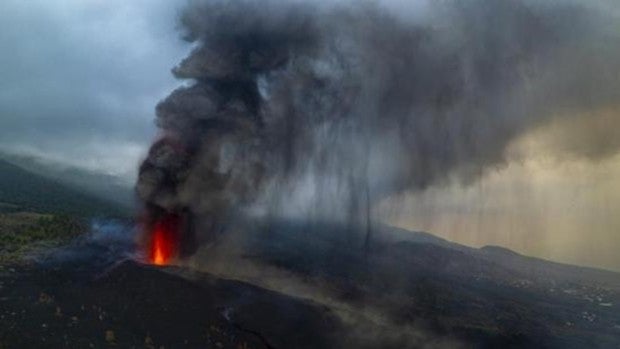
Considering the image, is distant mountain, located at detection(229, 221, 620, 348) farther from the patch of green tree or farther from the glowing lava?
the patch of green tree

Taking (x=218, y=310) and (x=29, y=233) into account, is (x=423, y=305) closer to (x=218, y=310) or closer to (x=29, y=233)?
(x=218, y=310)

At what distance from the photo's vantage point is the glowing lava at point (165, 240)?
83219 millimetres

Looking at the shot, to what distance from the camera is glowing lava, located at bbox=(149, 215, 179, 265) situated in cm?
8322

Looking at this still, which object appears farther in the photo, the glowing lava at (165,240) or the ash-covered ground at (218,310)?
the glowing lava at (165,240)

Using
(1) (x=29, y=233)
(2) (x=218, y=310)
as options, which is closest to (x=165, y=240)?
(2) (x=218, y=310)

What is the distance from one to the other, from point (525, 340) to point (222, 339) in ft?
149

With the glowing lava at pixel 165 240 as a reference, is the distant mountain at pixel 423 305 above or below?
below

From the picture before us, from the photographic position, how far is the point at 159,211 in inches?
3241

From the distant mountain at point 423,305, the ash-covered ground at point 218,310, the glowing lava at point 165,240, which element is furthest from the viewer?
the glowing lava at point 165,240

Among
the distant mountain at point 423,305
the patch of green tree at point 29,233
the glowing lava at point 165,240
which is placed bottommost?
the distant mountain at point 423,305

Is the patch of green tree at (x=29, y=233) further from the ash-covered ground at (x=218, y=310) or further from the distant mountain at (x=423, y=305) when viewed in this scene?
the distant mountain at (x=423, y=305)

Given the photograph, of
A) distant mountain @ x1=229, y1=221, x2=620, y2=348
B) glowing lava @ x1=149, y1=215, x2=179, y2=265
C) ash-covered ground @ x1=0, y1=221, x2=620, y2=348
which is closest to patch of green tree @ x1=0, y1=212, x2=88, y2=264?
ash-covered ground @ x1=0, y1=221, x2=620, y2=348

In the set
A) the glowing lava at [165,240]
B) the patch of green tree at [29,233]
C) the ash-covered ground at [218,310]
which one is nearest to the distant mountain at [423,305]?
the ash-covered ground at [218,310]

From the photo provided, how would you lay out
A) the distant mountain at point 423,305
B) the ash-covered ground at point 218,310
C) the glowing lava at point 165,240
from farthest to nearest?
the glowing lava at point 165,240, the distant mountain at point 423,305, the ash-covered ground at point 218,310
